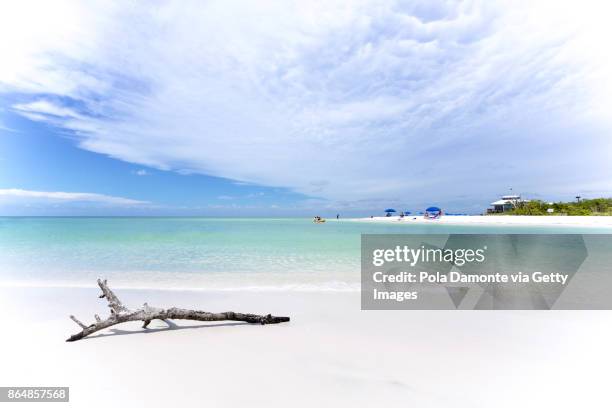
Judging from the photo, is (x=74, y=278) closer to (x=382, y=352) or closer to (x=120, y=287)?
(x=120, y=287)

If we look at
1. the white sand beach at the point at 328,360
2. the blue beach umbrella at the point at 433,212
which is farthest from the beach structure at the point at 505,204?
the white sand beach at the point at 328,360

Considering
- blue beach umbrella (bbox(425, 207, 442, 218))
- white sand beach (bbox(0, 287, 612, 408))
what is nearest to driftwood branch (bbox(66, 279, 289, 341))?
white sand beach (bbox(0, 287, 612, 408))

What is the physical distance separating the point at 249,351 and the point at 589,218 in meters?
66.2

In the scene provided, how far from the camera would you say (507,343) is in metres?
4.54

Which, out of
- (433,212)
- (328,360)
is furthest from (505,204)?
(328,360)

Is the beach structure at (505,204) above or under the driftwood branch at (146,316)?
above

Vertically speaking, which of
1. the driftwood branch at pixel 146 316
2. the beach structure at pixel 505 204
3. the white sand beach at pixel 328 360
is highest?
the beach structure at pixel 505 204

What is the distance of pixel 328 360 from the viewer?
3.91 meters

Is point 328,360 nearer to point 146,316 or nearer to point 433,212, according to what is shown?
point 146,316

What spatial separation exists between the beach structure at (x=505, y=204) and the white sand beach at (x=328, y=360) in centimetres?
7918

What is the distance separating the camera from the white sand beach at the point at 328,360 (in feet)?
10.4

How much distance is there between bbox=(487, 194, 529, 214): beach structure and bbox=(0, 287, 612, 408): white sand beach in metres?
79.2

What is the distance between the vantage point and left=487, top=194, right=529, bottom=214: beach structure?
238ft

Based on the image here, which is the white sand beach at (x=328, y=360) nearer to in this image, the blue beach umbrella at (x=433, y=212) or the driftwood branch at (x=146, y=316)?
the driftwood branch at (x=146, y=316)
